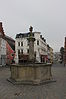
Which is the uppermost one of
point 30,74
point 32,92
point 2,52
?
point 2,52

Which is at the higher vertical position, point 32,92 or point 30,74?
point 30,74

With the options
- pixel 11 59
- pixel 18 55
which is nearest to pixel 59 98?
pixel 11 59

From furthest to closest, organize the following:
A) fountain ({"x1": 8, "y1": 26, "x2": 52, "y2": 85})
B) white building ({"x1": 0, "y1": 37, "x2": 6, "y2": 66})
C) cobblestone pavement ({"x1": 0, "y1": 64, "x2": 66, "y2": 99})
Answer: white building ({"x1": 0, "y1": 37, "x2": 6, "y2": 66}) → fountain ({"x1": 8, "y1": 26, "x2": 52, "y2": 85}) → cobblestone pavement ({"x1": 0, "y1": 64, "x2": 66, "y2": 99})

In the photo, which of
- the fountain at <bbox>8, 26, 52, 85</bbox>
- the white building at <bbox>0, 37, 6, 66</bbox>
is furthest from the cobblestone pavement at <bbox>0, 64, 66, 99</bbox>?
the white building at <bbox>0, 37, 6, 66</bbox>

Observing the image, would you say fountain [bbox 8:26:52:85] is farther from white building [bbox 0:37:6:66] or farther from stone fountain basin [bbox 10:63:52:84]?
white building [bbox 0:37:6:66]

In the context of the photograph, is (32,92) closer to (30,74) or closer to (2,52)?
(30,74)

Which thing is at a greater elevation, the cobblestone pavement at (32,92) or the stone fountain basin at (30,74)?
the stone fountain basin at (30,74)

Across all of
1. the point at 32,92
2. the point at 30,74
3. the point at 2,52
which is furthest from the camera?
the point at 2,52

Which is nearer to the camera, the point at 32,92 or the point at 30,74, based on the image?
the point at 32,92

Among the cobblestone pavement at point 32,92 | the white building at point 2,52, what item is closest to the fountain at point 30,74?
the cobblestone pavement at point 32,92

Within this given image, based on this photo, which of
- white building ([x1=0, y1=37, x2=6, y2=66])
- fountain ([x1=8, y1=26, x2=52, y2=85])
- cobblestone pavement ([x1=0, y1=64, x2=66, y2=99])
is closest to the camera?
cobblestone pavement ([x1=0, y1=64, x2=66, y2=99])

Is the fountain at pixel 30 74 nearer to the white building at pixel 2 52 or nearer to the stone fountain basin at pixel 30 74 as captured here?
the stone fountain basin at pixel 30 74

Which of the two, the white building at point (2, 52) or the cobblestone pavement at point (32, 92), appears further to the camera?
the white building at point (2, 52)

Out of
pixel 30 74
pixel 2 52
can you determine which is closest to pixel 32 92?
pixel 30 74
